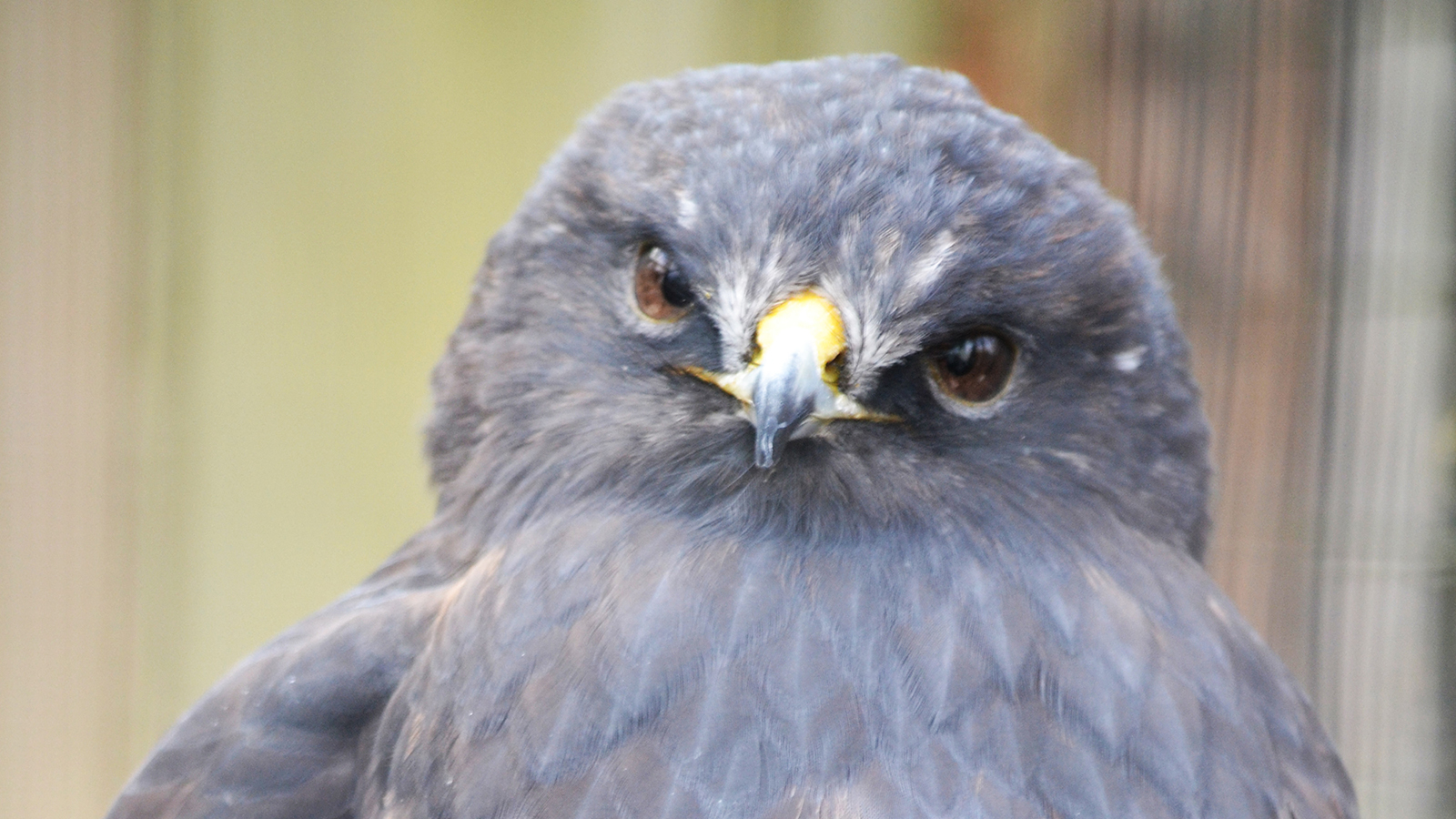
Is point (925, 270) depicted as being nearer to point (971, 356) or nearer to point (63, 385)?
point (971, 356)

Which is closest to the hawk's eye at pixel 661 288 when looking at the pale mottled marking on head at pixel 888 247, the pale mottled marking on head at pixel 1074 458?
the pale mottled marking on head at pixel 888 247

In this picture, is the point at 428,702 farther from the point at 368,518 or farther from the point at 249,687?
the point at 368,518

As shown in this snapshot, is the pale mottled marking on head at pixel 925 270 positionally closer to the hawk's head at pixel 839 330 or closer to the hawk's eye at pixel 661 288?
the hawk's head at pixel 839 330

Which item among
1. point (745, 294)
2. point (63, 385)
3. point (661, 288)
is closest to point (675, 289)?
point (661, 288)

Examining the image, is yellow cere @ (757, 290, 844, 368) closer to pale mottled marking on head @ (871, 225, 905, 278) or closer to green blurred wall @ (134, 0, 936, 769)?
pale mottled marking on head @ (871, 225, 905, 278)

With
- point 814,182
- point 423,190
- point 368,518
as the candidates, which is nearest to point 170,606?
point 368,518

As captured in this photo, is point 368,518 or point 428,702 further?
point 368,518
